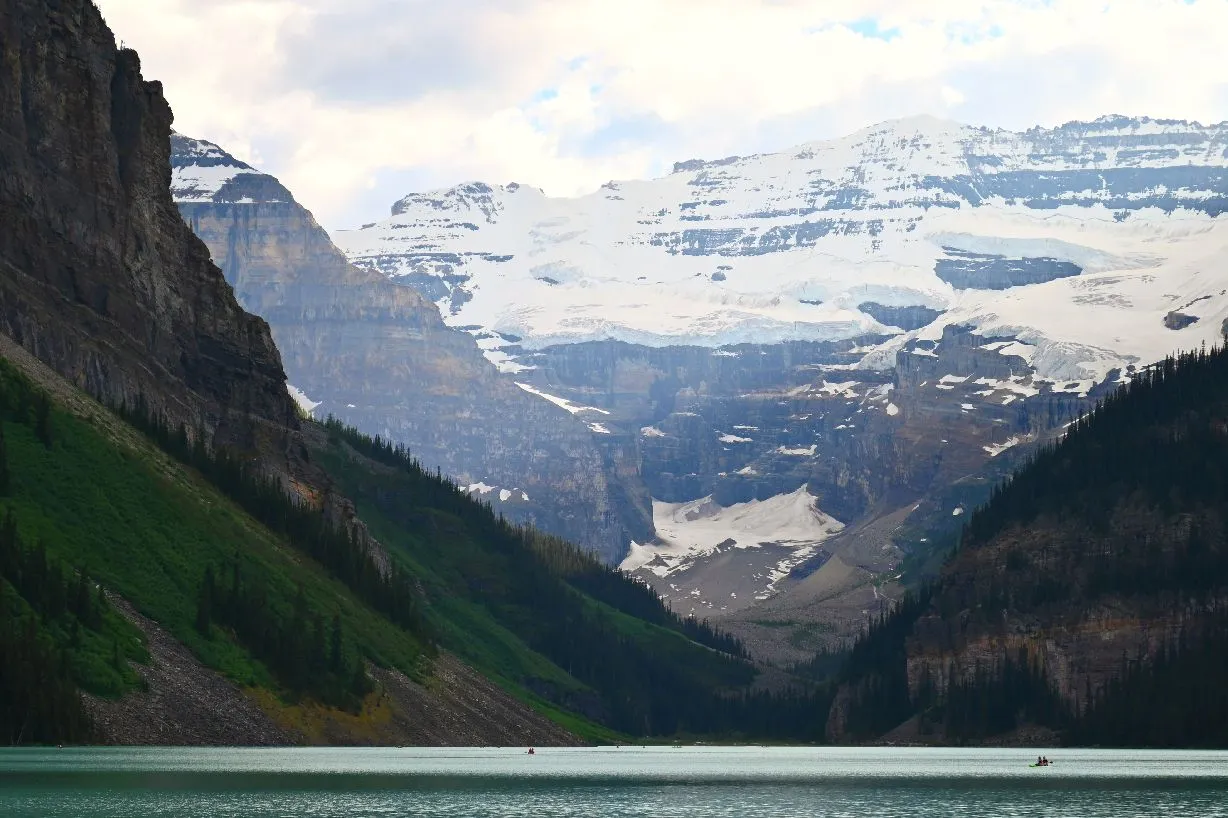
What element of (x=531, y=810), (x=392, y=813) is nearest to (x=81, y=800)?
(x=392, y=813)

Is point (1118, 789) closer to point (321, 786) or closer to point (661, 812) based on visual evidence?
point (661, 812)

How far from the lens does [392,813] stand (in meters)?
153

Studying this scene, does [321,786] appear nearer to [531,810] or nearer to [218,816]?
[531,810]

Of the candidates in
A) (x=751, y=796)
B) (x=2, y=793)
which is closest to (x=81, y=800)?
(x=2, y=793)

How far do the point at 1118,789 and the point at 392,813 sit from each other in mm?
71010

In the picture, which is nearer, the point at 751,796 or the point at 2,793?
the point at 2,793

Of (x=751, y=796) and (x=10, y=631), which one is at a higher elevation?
(x=10, y=631)

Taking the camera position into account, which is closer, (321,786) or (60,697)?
(321,786)

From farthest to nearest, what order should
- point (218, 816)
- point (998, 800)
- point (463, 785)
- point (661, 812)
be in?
1. point (463, 785)
2. point (998, 800)
3. point (661, 812)
4. point (218, 816)

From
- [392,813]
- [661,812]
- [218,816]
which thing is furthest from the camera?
[661,812]

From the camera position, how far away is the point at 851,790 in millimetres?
197875

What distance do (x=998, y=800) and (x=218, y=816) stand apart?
65.5 m

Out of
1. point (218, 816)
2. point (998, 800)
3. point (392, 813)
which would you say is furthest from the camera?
point (998, 800)

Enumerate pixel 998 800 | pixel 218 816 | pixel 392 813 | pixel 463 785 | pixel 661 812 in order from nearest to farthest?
pixel 218 816, pixel 392 813, pixel 661 812, pixel 998 800, pixel 463 785
